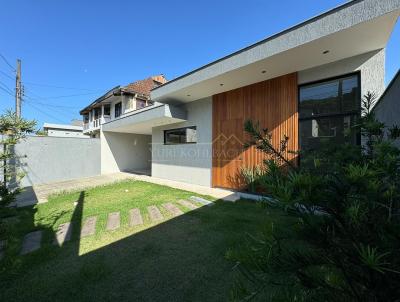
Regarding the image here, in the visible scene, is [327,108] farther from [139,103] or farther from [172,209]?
[139,103]

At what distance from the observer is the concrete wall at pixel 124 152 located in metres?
12.6

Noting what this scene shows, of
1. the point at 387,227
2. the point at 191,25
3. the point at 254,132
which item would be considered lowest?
the point at 387,227

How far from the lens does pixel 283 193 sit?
0.65m

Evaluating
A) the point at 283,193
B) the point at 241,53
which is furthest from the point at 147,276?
the point at 241,53

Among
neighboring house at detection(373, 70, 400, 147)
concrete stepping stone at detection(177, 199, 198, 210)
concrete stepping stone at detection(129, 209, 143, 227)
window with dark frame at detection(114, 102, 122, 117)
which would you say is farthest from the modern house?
window with dark frame at detection(114, 102, 122, 117)

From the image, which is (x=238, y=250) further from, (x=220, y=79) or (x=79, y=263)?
(x=220, y=79)

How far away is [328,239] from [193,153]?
7.78 m

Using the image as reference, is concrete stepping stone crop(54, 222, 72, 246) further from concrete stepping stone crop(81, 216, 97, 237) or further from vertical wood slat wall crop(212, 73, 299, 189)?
vertical wood slat wall crop(212, 73, 299, 189)

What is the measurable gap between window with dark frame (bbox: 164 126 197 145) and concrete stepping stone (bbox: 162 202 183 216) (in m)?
3.58

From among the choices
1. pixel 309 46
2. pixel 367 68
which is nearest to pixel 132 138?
pixel 309 46

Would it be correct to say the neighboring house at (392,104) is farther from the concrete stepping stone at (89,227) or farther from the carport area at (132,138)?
the carport area at (132,138)

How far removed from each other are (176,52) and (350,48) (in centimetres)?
1192

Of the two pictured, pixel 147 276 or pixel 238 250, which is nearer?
pixel 238 250

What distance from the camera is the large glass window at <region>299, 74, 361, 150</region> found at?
4.80 metres
